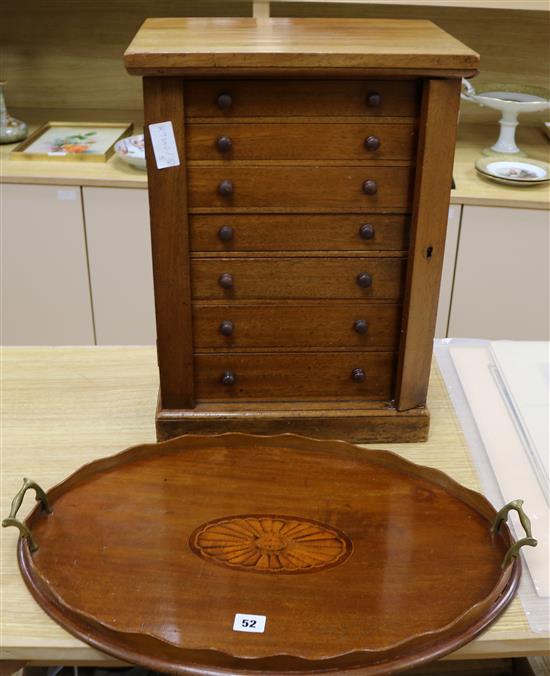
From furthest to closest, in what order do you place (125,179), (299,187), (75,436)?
(125,179) → (75,436) → (299,187)

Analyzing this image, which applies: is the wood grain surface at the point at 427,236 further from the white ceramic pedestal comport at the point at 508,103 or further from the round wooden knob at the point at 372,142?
the white ceramic pedestal comport at the point at 508,103

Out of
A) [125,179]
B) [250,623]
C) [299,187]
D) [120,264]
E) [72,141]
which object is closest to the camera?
[250,623]

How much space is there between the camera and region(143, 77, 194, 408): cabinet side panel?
1.03 meters

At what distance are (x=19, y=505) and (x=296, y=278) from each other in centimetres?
46

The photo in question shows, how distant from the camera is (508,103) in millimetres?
2453

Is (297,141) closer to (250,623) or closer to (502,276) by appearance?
(250,623)

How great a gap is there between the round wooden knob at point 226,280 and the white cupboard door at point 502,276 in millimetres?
1309

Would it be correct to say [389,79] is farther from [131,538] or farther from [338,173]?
[131,538]

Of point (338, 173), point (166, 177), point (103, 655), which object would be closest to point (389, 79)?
point (338, 173)

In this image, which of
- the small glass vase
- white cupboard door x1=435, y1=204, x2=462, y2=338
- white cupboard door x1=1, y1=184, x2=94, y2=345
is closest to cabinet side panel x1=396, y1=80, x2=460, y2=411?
white cupboard door x1=435, y1=204, x2=462, y2=338

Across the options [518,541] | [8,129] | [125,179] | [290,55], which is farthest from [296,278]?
[8,129]

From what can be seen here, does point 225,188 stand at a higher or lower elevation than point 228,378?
higher

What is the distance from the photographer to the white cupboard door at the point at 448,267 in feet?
7.55

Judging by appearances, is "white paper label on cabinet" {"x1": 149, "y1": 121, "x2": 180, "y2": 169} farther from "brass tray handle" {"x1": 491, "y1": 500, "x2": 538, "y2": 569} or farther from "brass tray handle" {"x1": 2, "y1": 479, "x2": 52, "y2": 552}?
"brass tray handle" {"x1": 491, "y1": 500, "x2": 538, "y2": 569}
